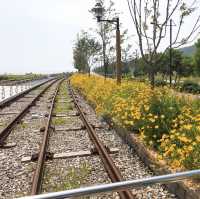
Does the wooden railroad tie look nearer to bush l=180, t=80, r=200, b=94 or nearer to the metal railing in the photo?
the metal railing

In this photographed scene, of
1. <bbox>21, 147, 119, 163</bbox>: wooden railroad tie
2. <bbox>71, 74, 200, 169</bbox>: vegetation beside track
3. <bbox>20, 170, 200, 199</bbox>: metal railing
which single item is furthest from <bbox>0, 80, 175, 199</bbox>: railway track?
<bbox>20, 170, 200, 199</bbox>: metal railing

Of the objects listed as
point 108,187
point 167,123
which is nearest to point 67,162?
point 167,123

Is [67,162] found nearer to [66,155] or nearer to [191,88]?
[66,155]

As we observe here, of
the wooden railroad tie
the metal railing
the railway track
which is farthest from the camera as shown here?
the wooden railroad tie

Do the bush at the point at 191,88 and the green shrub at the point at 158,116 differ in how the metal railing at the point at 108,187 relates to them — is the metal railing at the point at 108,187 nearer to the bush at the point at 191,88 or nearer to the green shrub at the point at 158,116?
the green shrub at the point at 158,116

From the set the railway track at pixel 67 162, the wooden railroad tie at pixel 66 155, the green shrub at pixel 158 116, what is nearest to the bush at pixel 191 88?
the green shrub at pixel 158 116

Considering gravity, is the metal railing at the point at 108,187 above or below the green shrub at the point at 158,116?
above

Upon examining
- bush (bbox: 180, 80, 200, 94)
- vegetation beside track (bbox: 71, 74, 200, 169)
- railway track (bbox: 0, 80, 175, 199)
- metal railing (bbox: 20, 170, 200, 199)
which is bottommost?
bush (bbox: 180, 80, 200, 94)

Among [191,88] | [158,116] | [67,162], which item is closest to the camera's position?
[67,162]

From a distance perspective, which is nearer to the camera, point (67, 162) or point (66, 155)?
point (67, 162)

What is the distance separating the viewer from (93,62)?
5244 cm

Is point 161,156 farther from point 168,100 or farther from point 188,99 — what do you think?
point 188,99

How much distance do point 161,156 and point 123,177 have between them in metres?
0.76

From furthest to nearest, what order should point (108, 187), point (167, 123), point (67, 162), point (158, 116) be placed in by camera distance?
point (158, 116), point (167, 123), point (67, 162), point (108, 187)
